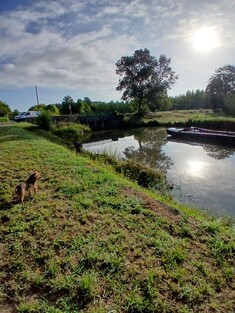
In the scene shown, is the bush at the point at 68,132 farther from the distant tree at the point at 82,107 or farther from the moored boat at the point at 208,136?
the distant tree at the point at 82,107

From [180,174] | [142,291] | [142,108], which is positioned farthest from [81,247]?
[142,108]

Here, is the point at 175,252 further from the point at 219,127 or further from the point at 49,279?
the point at 219,127

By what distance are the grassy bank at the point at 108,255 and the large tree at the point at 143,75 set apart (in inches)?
1461

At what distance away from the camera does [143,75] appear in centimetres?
3953

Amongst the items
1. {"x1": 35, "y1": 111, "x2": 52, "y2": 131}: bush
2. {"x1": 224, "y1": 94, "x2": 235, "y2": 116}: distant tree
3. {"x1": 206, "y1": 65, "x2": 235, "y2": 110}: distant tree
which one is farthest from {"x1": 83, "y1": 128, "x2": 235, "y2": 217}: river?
{"x1": 206, "y1": 65, "x2": 235, "y2": 110}: distant tree

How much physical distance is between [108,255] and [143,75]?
128 ft

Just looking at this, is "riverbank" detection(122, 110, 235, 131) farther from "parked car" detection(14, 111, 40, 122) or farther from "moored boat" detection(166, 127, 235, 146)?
"parked car" detection(14, 111, 40, 122)

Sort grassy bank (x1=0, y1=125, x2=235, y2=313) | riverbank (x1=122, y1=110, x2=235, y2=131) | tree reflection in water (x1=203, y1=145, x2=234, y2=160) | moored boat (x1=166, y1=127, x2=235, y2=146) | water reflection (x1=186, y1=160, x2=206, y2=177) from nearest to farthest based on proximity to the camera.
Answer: grassy bank (x1=0, y1=125, x2=235, y2=313) → water reflection (x1=186, y1=160, x2=206, y2=177) → tree reflection in water (x1=203, y1=145, x2=234, y2=160) → moored boat (x1=166, y1=127, x2=235, y2=146) → riverbank (x1=122, y1=110, x2=235, y2=131)

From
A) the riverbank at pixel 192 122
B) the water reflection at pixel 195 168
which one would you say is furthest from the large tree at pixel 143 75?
the water reflection at pixel 195 168

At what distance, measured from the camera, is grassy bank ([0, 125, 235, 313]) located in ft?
8.58

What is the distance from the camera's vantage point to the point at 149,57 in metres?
39.9

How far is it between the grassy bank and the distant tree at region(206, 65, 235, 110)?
4536 centimetres

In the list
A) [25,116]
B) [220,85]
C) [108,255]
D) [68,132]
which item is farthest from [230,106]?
[108,255]

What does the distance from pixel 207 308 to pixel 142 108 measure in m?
40.3
